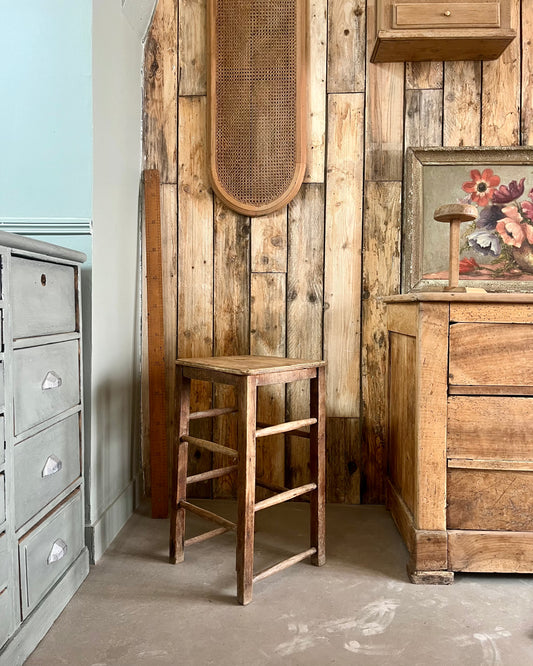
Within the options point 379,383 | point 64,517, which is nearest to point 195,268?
point 379,383

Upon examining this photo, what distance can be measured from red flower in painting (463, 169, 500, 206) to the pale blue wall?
1.48 m

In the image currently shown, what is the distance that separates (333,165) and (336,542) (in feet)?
4.88

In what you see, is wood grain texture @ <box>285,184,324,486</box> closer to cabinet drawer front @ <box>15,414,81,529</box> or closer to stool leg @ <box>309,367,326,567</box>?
stool leg @ <box>309,367,326,567</box>

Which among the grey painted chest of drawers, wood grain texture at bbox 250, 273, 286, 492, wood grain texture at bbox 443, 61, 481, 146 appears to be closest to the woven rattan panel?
wood grain texture at bbox 250, 273, 286, 492

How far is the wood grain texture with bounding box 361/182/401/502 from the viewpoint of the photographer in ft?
7.58

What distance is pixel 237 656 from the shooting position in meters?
1.36

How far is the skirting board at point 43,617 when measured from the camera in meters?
1.28

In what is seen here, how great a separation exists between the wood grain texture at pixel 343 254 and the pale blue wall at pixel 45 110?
0.99 meters

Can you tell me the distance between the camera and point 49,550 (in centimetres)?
150

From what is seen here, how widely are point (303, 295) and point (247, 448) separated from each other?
36.1 inches

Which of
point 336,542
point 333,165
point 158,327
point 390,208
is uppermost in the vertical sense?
point 333,165

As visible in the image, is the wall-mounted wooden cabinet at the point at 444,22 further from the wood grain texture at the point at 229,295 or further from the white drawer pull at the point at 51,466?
the white drawer pull at the point at 51,466

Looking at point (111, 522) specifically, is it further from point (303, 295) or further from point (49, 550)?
point (303, 295)

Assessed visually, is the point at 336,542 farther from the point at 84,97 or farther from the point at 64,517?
the point at 84,97
